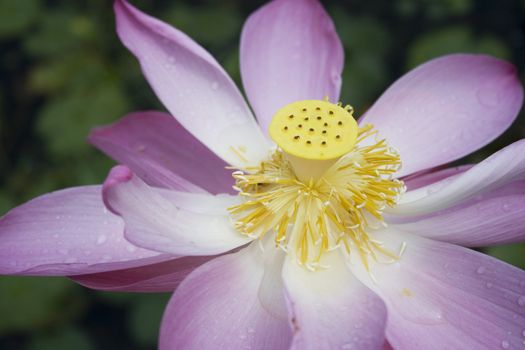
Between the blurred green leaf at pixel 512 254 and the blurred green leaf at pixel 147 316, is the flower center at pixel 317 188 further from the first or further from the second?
the blurred green leaf at pixel 147 316

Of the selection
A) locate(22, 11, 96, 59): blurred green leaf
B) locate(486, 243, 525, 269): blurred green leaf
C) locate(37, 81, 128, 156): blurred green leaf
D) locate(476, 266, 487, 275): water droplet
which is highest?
locate(476, 266, 487, 275): water droplet

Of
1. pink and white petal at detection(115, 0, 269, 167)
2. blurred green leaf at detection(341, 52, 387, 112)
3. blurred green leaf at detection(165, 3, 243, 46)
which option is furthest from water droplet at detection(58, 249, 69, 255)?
blurred green leaf at detection(165, 3, 243, 46)

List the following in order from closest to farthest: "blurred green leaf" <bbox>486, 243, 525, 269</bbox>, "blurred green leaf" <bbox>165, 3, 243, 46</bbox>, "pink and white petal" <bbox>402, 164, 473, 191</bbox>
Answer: "pink and white petal" <bbox>402, 164, 473, 191</bbox>
"blurred green leaf" <bbox>486, 243, 525, 269</bbox>
"blurred green leaf" <bbox>165, 3, 243, 46</bbox>

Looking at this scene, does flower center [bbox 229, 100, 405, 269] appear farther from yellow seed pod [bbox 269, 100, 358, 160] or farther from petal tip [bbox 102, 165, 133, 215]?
petal tip [bbox 102, 165, 133, 215]

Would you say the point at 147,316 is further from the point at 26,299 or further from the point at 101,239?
the point at 101,239

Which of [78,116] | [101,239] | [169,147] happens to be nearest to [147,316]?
[78,116]

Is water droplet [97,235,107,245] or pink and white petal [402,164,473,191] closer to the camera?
water droplet [97,235,107,245]

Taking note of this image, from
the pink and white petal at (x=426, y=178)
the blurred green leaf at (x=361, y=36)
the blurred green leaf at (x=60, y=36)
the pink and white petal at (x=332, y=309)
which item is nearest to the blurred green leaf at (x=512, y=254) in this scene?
the pink and white petal at (x=426, y=178)
